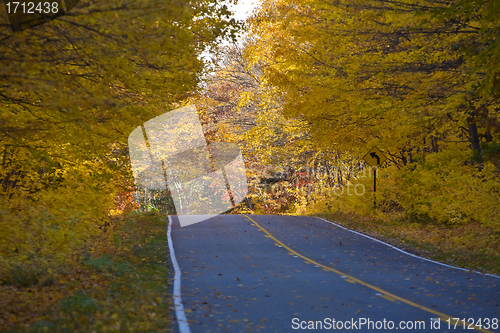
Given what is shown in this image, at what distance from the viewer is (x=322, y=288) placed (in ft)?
33.4

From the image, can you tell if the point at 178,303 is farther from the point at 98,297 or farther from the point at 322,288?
the point at 322,288

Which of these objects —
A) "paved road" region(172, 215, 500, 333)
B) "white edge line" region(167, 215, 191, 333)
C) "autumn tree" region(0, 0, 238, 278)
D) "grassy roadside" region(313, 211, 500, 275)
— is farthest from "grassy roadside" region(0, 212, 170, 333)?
"grassy roadside" region(313, 211, 500, 275)

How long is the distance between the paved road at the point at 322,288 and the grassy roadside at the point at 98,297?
0.71 metres

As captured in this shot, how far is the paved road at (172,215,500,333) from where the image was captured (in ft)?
25.0

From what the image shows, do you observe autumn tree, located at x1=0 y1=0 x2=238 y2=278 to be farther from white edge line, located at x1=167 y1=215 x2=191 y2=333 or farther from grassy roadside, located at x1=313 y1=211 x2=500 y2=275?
grassy roadside, located at x1=313 y1=211 x2=500 y2=275

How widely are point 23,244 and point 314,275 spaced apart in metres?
6.60

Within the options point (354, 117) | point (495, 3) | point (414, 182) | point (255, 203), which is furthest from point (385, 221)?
point (255, 203)

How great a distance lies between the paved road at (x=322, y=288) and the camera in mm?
7617

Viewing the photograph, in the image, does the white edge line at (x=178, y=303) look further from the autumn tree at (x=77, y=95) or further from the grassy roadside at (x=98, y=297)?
the autumn tree at (x=77, y=95)

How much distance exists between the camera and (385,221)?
77.5 ft

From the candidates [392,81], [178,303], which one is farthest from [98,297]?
[392,81]

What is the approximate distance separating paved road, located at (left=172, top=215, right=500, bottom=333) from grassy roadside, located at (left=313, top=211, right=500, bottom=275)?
0.95 m

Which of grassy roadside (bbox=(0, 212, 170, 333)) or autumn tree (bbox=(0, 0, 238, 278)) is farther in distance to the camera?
autumn tree (bbox=(0, 0, 238, 278))

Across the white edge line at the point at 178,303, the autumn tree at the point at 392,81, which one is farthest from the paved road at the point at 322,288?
the autumn tree at the point at 392,81
